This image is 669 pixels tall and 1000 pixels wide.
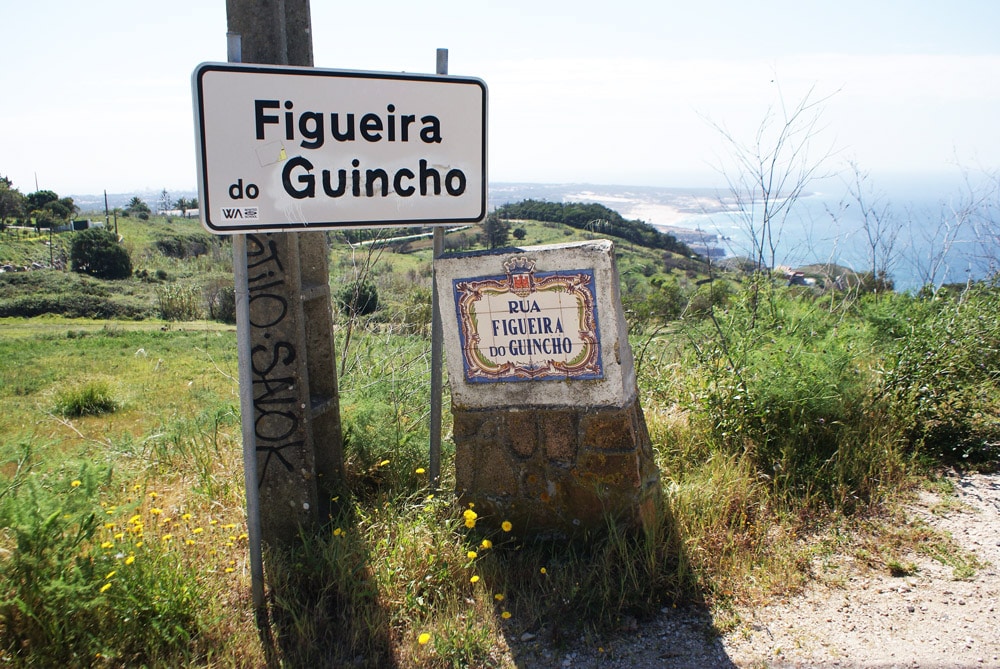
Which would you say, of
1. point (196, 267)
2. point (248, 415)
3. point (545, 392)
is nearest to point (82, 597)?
point (248, 415)

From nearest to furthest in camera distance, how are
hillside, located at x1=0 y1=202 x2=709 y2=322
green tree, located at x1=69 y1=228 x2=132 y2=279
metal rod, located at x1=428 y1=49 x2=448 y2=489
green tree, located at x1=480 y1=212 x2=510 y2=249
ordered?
metal rod, located at x1=428 y1=49 x2=448 y2=489
green tree, located at x1=480 y1=212 x2=510 y2=249
hillside, located at x1=0 y1=202 x2=709 y2=322
green tree, located at x1=69 y1=228 x2=132 y2=279

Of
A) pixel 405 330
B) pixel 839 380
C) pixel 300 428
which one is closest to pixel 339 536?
pixel 300 428

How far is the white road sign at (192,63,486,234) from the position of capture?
8.24ft

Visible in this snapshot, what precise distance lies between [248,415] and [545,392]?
134 cm

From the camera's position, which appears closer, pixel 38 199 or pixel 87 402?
pixel 87 402

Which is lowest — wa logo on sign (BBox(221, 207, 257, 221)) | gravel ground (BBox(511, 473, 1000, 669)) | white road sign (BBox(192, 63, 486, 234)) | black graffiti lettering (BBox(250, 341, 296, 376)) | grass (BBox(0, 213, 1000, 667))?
gravel ground (BBox(511, 473, 1000, 669))

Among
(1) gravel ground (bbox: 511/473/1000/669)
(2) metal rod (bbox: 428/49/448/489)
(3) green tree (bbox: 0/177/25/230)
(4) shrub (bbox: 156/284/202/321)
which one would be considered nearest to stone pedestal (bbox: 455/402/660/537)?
(2) metal rod (bbox: 428/49/448/489)

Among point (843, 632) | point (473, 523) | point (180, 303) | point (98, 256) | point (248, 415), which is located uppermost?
point (248, 415)

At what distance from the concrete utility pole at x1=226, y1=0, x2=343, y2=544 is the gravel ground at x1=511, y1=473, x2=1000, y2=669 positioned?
4.23 ft

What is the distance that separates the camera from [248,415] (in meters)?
2.67

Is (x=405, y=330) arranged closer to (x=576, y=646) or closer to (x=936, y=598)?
(x=576, y=646)

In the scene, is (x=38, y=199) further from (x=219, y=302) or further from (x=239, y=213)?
(x=239, y=213)

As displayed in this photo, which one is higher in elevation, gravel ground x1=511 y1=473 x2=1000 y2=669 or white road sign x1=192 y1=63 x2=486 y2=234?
white road sign x1=192 y1=63 x2=486 y2=234

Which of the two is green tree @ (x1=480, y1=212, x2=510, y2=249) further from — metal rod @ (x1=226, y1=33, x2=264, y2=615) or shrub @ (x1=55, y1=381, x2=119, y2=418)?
shrub @ (x1=55, y1=381, x2=119, y2=418)
